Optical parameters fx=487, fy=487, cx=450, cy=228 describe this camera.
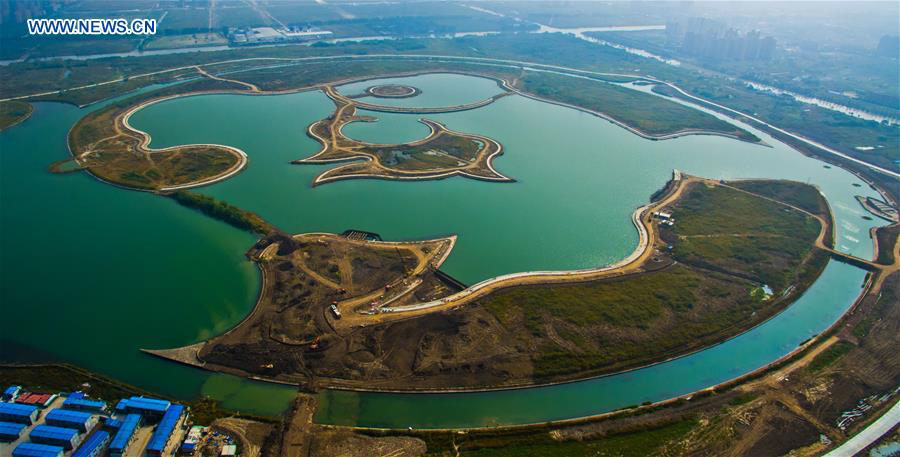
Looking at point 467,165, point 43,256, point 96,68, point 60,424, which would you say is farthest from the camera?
point 96,68

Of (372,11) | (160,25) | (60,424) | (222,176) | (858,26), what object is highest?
(858,26)

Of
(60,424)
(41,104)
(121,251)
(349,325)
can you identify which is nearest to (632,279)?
(349,325)

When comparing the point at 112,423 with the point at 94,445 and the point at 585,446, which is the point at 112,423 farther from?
the point at 585,446

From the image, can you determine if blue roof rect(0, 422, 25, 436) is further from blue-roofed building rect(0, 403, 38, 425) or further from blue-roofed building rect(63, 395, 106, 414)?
blue-roofed building rect(63, 395, 106, 414)

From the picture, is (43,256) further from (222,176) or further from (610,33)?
(610,33)

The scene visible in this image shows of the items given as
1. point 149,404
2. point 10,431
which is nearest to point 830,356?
point 149,404

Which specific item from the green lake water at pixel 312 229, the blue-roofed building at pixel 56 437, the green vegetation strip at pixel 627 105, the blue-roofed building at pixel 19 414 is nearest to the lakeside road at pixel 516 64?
the green lake water at pixel 312 229
